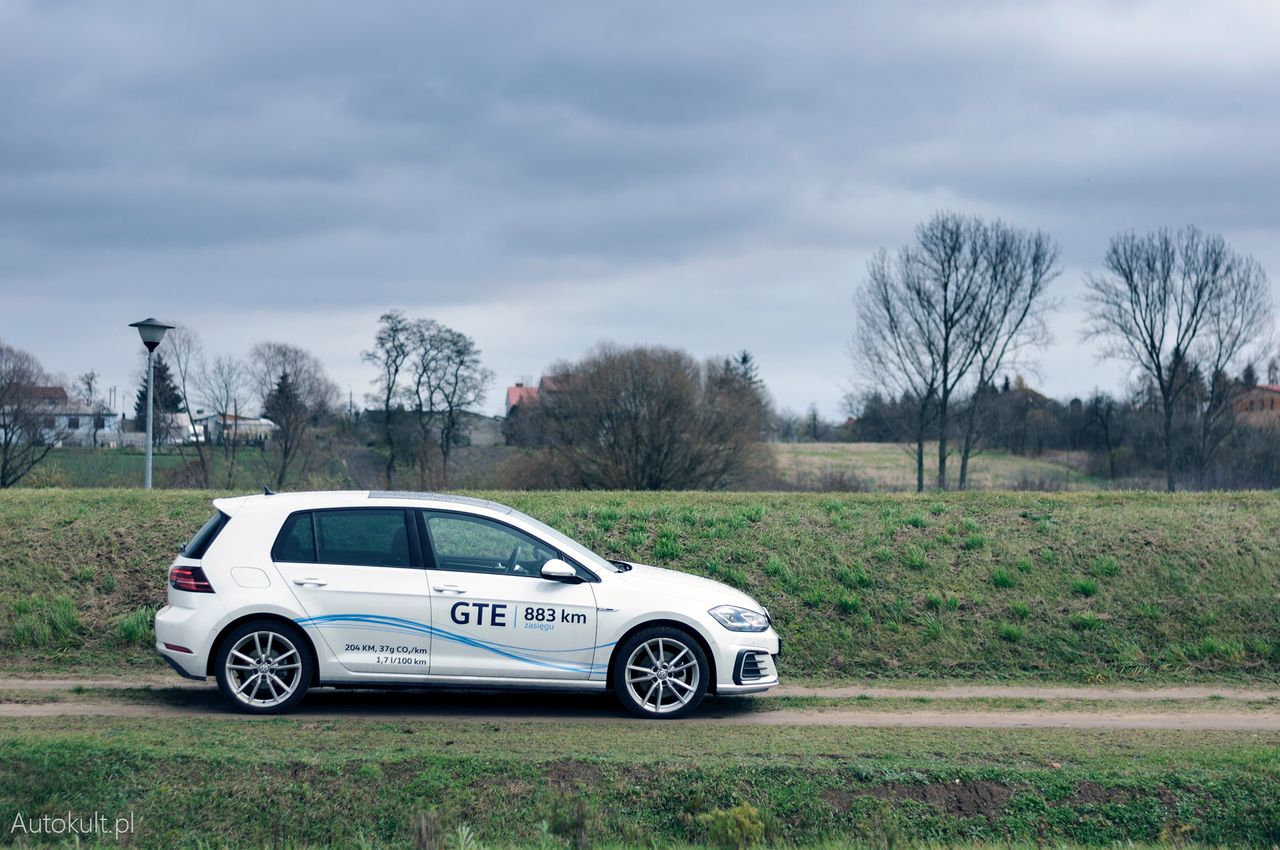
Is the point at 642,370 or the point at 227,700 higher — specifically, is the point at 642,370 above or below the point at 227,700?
above

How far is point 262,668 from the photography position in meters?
8.02

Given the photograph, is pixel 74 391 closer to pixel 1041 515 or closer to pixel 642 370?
pixel 642 370

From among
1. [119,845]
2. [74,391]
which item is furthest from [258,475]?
[119,845]

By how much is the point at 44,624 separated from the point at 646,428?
37040 millimetres

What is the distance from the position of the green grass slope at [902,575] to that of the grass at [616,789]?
3.66 meters

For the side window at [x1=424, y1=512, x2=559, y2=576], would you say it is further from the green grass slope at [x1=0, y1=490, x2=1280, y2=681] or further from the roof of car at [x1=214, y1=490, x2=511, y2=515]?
the green grass slope at [x1=0, y1=490, x2=1280, y2=681]

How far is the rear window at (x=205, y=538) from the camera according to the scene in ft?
27.2

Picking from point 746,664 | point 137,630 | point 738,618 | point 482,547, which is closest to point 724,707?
point 746,664

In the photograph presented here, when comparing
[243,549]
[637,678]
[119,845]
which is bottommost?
[119,845]

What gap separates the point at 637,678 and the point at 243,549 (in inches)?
130

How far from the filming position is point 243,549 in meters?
8.23

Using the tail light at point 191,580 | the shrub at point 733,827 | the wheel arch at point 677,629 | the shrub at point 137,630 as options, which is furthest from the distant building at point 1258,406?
the tail light at point 191,580

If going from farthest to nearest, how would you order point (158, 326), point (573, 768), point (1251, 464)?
point (1251, 464), point (158, 326), point (573, 768)

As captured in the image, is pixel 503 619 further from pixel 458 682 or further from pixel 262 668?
pixel 262 668
